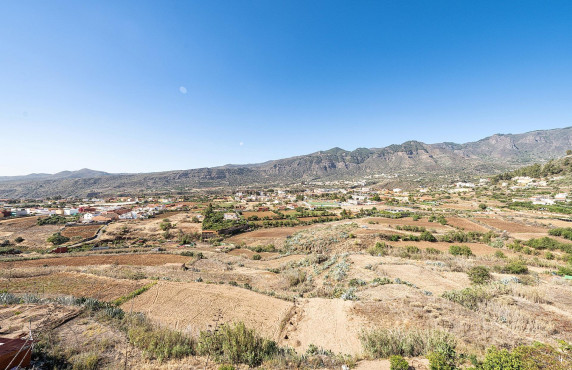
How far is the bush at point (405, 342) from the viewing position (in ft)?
20.6

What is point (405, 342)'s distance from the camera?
6527mm

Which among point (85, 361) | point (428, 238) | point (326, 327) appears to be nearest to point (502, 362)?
point (326, 327)

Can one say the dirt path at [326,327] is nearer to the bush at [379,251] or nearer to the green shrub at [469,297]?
the green shrub at [469,297]

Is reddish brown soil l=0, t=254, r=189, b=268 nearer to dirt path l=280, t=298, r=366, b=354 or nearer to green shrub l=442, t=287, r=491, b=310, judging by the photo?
dirt path l=280, t=298, r=366, b=354

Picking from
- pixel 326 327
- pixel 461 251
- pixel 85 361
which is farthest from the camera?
pixel 461 251

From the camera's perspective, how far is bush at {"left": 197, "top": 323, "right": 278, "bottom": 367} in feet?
19.8

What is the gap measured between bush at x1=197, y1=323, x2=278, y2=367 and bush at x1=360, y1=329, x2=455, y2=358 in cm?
320

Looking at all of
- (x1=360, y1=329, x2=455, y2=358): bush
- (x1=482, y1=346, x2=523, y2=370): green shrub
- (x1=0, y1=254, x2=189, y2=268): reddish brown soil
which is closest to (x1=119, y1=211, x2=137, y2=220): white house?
(x1=0, y1=254, x2=189, y2=268): reddish brown soil

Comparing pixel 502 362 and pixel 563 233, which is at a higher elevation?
pixel 502 362

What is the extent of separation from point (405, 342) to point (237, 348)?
5.23 metres

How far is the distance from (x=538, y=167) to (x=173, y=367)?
129077 mm

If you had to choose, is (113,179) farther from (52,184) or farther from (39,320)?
(39,320)

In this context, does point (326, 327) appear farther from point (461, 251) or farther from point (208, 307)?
point (461, 251)

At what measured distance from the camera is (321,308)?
10320 millimetres
